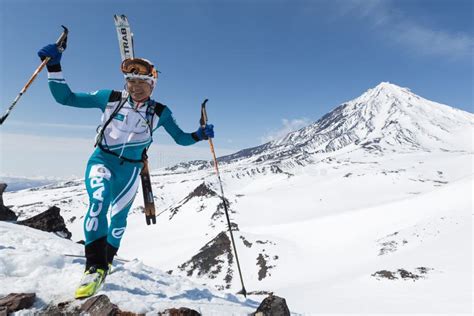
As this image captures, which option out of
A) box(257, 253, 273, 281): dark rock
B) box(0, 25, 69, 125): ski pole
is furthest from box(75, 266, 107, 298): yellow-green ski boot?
box(257, 253, 273, 281): dark rock

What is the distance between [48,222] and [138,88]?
10917 millimetres

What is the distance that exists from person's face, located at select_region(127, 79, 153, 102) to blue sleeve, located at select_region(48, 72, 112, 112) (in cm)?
43

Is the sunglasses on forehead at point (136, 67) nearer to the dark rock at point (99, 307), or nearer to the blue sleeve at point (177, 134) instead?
the blue sleeve at point (177, 134)

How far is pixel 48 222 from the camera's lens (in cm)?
1444

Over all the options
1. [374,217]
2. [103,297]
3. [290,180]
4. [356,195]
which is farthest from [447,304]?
[290,180]

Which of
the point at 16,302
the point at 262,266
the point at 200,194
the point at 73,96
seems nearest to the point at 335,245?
the point at 262,266

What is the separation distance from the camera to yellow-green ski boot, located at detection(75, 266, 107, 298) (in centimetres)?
514

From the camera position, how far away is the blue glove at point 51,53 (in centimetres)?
589

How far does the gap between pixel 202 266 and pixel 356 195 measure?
2316 inches

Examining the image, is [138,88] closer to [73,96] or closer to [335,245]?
[73,96]

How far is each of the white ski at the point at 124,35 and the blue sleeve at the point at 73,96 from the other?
3047 millimetres

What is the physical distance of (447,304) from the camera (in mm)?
19703

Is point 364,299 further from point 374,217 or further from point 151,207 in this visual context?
point 374,217

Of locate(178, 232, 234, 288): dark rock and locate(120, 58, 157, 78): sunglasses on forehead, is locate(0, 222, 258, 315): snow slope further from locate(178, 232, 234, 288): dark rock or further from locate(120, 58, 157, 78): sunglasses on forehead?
locate(178, 232, 234, 288): dark rock
